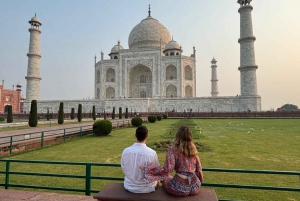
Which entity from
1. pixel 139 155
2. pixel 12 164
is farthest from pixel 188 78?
pixel 139 155

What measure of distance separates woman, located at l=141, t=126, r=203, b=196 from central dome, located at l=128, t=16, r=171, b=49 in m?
39.8

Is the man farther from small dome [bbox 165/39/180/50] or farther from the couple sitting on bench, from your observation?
small dome [bbox 165/39/180/50]

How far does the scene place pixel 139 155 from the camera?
89.3 inches

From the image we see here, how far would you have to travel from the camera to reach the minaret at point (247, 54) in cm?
2805

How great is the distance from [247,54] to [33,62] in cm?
3021

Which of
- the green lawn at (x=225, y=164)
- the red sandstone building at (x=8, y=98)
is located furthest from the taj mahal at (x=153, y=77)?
the green lawn at (x=225, y=164)

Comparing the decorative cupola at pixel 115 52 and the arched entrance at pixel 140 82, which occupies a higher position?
the decorative cupola at pixel 115 52

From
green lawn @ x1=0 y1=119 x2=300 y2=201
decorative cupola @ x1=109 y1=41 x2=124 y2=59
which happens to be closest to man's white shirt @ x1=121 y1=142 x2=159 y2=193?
→ green lawn @ x1=0 y1=119 x2=300 y2=201

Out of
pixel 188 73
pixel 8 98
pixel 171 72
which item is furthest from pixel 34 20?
pixel 188 73

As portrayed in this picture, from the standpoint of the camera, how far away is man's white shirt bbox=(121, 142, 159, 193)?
2.26 metres

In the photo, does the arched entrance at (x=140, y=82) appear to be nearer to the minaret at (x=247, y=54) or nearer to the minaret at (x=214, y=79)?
the minaret at (x=214, y=79)

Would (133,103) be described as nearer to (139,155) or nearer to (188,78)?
(188,78)

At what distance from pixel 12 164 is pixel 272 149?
761 centimetres

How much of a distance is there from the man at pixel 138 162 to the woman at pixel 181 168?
7 cm
